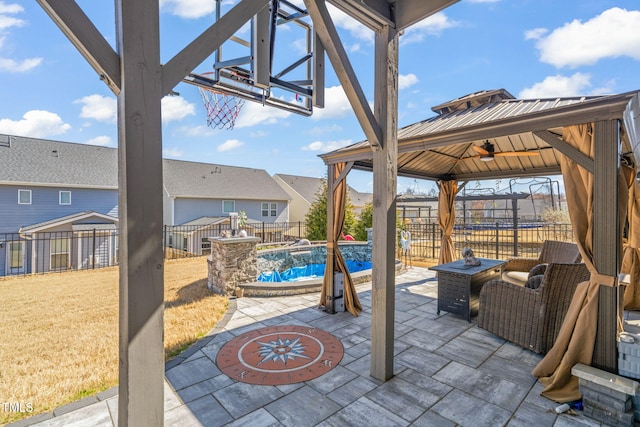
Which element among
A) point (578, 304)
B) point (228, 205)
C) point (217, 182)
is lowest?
point (578, 304)

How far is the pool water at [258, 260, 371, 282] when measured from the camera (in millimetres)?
7451

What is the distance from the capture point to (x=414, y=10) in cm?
297

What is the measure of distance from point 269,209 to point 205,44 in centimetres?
1899

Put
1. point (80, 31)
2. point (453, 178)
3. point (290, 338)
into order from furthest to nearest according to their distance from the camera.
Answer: point (453, 178)
point (290, 338)
point (80, 31)

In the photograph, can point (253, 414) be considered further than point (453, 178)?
No

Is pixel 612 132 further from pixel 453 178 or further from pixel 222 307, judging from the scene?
pixel 222 307

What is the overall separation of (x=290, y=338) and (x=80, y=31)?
3.79 m

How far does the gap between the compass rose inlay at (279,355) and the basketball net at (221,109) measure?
119 inches

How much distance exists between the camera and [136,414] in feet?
5.06

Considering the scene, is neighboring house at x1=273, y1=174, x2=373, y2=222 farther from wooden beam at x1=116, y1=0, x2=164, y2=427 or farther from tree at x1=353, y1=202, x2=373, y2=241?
wooden beam at x1=116, y1=0, x2=164, y2=427

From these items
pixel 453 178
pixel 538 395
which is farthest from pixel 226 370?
pixel 453 178

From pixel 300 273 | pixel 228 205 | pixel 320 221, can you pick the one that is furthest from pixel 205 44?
pixel 228 205

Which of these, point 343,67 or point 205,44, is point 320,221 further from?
point 205,44

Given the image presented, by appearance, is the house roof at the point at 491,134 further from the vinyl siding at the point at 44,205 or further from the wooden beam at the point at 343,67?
the vinyl siding at the point at 44,205
